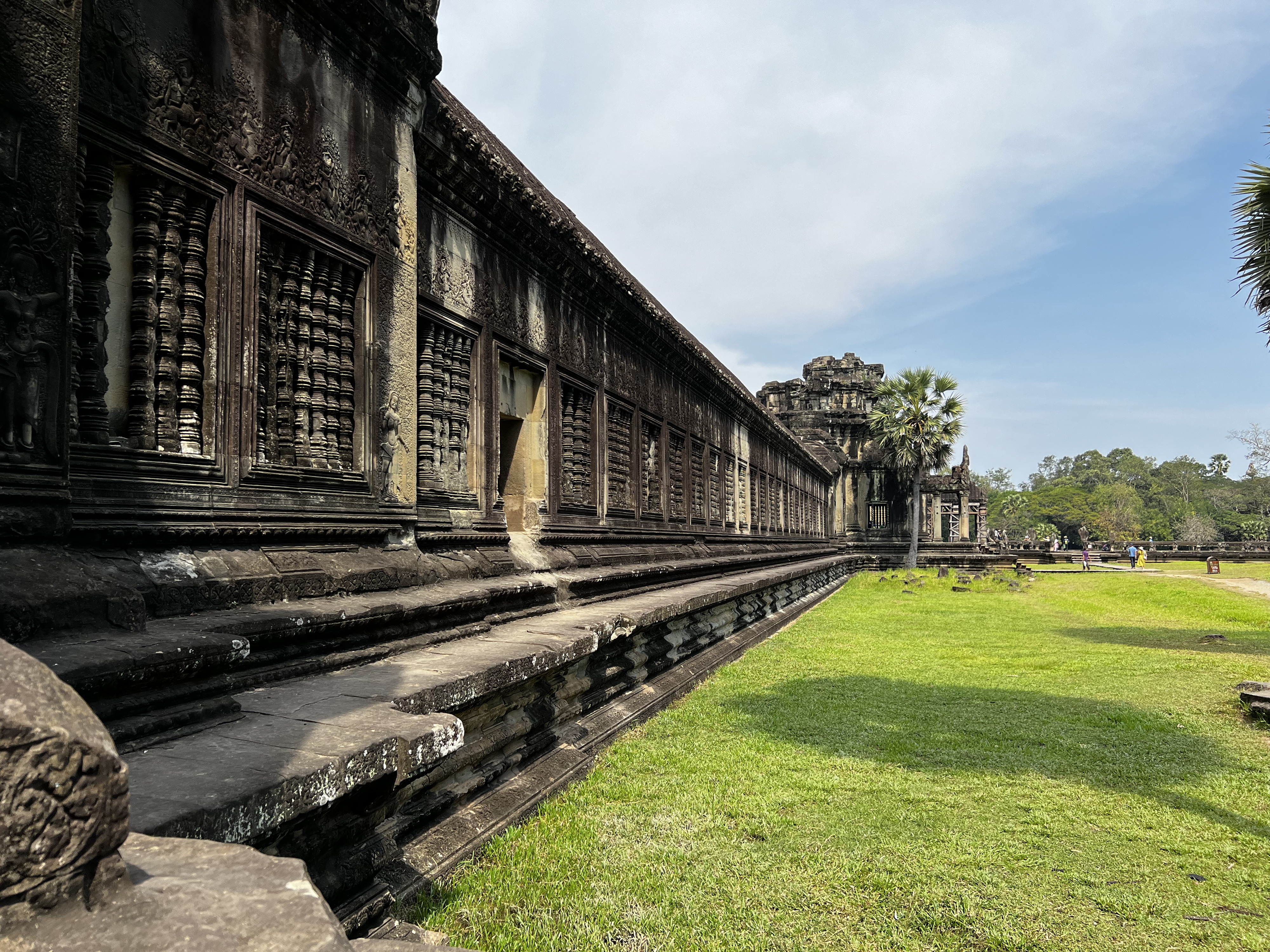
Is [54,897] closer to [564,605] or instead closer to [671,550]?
[564,605]

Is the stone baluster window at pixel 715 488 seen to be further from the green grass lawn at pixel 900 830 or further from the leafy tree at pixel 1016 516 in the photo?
the leafy tree at pixel 1016 516

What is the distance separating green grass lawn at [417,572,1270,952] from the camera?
2721 mm

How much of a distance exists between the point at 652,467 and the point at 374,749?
8.00m

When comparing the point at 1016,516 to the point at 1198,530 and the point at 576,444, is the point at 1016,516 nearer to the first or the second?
the point at 1198,530

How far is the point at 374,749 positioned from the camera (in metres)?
2.21

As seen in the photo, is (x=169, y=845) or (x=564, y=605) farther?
(x=564, y=605)

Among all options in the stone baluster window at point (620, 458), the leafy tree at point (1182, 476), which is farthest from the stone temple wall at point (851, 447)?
the leafy tree at point (1182, 476)

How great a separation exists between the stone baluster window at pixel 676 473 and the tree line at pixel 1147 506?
240 feet

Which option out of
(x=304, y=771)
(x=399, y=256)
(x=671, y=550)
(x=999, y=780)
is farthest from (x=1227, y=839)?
(x=671, y=550)

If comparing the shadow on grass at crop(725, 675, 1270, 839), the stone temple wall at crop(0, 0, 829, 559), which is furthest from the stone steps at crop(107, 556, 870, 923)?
the shadow on grass at crop(725, 675, 1270, 839)

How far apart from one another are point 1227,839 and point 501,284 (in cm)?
547

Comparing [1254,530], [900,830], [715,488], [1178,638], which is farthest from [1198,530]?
[900,830]

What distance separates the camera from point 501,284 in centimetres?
595

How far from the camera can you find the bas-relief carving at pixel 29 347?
2.31 m
